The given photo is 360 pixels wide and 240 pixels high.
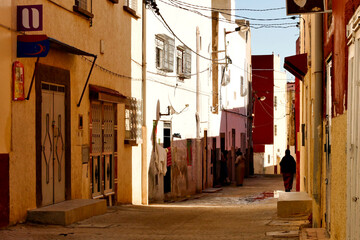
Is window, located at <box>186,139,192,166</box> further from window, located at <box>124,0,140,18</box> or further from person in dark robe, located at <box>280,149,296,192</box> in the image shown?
window, located at <box>124,0,140,18</box>

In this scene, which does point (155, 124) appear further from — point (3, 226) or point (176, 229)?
point (3, 226)

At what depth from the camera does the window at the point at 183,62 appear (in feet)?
76.9

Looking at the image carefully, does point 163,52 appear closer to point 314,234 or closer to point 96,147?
point 96,147

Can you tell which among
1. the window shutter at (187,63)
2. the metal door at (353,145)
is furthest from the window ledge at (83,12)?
the window shutter at (187,63)

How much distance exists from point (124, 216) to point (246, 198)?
1108 cm

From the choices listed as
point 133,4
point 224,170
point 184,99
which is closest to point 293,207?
point 133,4

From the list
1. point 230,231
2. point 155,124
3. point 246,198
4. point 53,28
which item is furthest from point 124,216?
point 246,198

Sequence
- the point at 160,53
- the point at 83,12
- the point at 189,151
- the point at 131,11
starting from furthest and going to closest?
the point at 189,151 → the point at 160,53 → the point at 131,11 → the point at 83,12

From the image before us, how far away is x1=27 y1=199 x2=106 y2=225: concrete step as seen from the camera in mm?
11117

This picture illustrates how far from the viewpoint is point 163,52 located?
20.9 m

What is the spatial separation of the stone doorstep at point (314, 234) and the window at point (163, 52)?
11.1 meters

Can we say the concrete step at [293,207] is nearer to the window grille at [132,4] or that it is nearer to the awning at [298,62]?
the awning at [298,62]

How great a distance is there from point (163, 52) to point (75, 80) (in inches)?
297

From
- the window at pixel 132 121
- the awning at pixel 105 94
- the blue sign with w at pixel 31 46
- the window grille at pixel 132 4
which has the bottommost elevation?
the window at pixel 132 121
